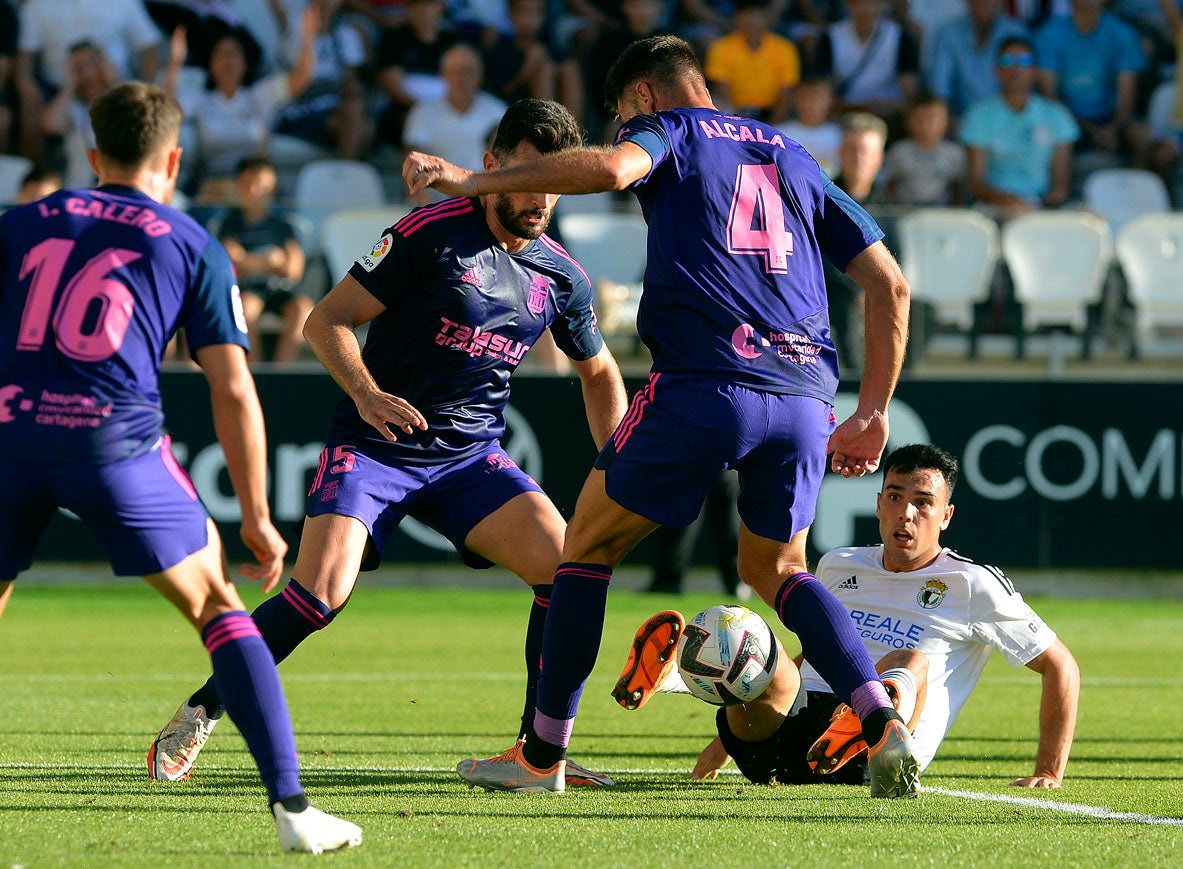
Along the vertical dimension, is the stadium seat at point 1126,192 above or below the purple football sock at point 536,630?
above

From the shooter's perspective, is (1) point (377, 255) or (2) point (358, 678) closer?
(1) point (377, 255)

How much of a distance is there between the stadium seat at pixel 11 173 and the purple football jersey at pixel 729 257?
1002 cm

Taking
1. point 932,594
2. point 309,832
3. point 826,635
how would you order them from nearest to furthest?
point 309,832, point 826,635, point 932,594

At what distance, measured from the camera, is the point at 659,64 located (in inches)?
201

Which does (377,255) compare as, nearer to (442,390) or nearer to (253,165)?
(442,390)

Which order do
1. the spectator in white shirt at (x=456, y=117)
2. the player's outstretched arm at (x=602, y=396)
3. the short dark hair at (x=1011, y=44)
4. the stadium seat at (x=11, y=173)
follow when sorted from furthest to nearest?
the short dark hair at (x=1011, y=44), the spectator in white shirt at (x=456, y=117), the stadium seat at (x=11, y=173), the player's outstretched arm at (x=602, y=396)

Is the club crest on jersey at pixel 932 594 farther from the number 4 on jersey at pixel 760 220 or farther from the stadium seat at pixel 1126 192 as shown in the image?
the stadium seat at pixel 1126 192

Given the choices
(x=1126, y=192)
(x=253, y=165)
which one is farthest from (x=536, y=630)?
(x=1126, y=192)

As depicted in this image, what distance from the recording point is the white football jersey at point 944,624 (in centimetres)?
547

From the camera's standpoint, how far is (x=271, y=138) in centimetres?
1441

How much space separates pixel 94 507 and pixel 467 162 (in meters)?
10.4

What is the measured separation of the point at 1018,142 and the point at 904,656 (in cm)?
968

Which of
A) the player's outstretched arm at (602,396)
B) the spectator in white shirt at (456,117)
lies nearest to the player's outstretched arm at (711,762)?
the player's outstretched arm at (602,396)

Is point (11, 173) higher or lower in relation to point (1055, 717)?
higher
